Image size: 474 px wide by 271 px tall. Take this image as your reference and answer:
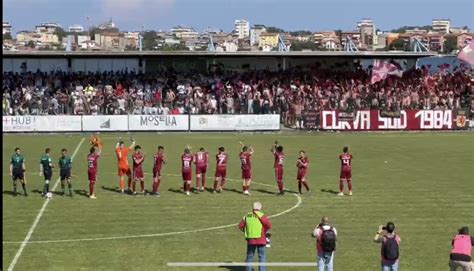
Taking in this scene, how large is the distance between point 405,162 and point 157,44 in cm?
5951

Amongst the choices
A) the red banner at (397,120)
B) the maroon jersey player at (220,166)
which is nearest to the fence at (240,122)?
the red banner at (397,120)

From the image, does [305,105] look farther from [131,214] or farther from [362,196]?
[131,214]

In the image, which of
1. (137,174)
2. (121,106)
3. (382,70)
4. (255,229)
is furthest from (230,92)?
(255,229)

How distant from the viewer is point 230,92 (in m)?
51.6

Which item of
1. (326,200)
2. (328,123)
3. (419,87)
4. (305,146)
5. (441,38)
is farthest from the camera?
(441,38)

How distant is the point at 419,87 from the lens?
53.7m

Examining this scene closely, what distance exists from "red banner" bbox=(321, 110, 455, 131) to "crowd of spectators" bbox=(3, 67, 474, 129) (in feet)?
2.87

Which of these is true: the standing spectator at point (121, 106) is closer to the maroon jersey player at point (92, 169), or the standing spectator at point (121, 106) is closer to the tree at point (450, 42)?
the maroon jersey player at point (92, 169)

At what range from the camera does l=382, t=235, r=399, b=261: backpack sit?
14.4m

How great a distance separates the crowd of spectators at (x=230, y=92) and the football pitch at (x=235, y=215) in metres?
12.2

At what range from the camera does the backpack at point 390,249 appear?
568 inches

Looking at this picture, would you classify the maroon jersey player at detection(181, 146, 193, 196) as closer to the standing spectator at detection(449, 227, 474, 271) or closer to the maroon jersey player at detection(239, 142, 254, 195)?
the maroon jersey player at detection(239, 142, 254, 195)

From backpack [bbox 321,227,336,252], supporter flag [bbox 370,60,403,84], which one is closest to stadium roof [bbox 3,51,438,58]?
supporter flag [bbox 370,60,403,84]

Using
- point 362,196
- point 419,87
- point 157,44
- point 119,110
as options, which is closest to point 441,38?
point 157,44
